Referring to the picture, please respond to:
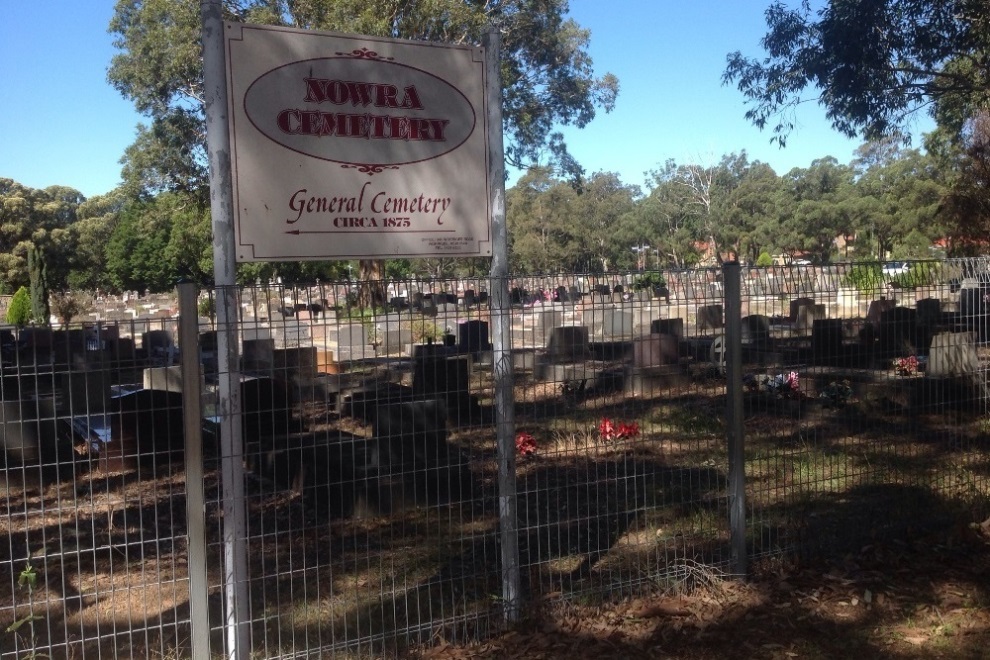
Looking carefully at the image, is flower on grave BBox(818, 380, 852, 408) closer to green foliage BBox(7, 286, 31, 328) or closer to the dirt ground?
the dirt ground

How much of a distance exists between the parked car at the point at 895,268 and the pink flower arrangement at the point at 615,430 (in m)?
1.88

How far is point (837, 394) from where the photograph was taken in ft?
32.2

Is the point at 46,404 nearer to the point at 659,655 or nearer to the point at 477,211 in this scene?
the point at 477,211

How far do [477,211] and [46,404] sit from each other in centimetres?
542

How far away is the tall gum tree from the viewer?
26.1m

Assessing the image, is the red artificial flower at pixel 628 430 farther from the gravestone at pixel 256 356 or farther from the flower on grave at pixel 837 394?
the flower on grave at pixel 837 394

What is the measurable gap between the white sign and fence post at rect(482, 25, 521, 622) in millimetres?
85

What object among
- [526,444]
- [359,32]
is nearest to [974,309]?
[526,444]

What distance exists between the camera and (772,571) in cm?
577

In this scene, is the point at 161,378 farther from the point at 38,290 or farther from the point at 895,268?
the point at 38,290

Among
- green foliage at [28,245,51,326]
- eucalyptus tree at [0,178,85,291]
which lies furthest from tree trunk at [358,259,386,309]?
eucalyptus tree at [0,178,85,291]

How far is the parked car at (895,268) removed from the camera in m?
5.90

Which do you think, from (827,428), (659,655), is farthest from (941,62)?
(659,655)

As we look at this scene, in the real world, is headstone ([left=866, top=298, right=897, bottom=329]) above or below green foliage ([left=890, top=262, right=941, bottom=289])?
below
